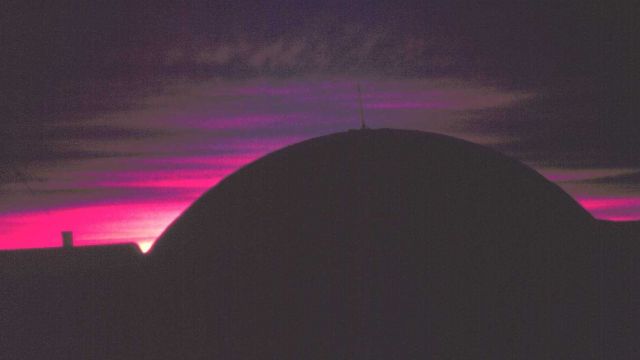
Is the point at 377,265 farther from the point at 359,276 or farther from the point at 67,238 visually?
the point at 67,238

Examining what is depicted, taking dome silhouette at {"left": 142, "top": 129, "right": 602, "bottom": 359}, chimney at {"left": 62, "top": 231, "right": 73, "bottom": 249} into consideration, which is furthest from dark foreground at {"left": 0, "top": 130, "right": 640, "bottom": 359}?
chimney at {"left": 62, "top": 231, "right": 73, "bottom": 249}

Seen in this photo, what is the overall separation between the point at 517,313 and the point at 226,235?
3606 mm

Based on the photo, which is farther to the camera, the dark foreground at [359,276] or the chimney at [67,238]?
the chimney at [67,238]

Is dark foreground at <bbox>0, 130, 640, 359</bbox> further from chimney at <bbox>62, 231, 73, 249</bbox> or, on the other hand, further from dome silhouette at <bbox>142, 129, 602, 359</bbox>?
chimney at <bbox>62, 231, 73, 249</bbox>

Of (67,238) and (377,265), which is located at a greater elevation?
(67,238)

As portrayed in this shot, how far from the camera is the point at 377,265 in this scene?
711cm

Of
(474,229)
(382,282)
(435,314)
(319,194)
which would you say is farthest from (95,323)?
(474,229)

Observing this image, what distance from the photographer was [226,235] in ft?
25.6

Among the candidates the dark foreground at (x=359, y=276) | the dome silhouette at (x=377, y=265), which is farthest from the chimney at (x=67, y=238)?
the dome silhouette at (x=377, y=265)

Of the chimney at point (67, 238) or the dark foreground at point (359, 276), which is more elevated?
the chimney at point (67, 238)

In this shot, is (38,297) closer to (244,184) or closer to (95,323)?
(95,323)

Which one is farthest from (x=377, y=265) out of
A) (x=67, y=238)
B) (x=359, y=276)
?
(x=67, y=238)

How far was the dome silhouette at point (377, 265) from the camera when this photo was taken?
6910 millimetres

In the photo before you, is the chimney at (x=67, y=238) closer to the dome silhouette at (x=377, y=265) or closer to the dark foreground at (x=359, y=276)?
the dark foreground at (x=359, y=276)
